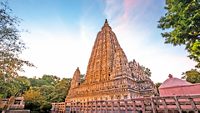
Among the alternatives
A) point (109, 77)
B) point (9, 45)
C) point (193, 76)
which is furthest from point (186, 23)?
point (193, 76)

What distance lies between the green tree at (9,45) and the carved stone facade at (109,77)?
21733 mm

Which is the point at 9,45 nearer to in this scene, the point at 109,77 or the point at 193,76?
the point at 109,77

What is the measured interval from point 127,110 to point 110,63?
88.5 feet

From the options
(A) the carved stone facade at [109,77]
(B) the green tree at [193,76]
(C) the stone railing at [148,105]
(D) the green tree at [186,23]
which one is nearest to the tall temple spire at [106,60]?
(A) the carved stone facade at [109,77]

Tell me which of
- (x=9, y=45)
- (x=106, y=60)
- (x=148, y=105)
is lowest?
(x=148, y=105)

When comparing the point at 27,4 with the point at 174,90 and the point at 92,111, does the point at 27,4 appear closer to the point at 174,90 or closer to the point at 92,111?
the point at 92,111

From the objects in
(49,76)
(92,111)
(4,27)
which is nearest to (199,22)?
(92,111)

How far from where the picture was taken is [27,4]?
9.43 meters

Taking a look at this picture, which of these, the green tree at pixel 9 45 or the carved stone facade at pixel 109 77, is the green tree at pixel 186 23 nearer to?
the green tree at pixel 9 45

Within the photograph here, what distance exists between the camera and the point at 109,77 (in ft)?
105

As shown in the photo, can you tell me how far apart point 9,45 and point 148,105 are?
8.50 metres

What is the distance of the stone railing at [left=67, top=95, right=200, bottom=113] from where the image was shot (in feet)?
18.0

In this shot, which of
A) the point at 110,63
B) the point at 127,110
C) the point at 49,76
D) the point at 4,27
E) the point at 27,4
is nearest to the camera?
the point at 4,27

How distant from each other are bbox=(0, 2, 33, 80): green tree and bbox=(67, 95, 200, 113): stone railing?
20.3ft
